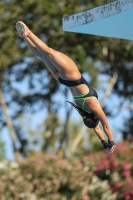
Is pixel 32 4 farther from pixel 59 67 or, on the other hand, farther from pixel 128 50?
pixel 59 67

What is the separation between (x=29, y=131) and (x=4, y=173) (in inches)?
565

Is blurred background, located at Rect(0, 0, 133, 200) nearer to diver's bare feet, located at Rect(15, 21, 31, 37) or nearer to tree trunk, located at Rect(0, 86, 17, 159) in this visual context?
tree trunk, located at Rect(0, 86, 17, 159)

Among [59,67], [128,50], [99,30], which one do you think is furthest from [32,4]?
[59,67]

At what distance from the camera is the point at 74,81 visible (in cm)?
686

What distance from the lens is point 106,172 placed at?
16.0 m

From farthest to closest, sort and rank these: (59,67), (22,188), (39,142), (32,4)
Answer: (39,142)
(32,4)
(22,188)
(59,67)

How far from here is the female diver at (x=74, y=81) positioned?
6.67 meters

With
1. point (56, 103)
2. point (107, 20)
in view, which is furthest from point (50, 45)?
point (107, 20)

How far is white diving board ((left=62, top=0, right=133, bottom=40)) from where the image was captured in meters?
7.50

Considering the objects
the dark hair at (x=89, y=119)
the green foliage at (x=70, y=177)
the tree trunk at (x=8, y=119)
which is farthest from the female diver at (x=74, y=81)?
the tree trunk at (x=8, y=119)

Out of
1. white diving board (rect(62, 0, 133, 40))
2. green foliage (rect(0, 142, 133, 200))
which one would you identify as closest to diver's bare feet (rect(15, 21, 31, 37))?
white diving board (rect(62, 0, 133, 40))

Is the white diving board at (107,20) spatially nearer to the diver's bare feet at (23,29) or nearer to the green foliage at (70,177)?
the diver's bare feet at (23,29)

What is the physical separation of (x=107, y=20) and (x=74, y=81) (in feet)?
4.28

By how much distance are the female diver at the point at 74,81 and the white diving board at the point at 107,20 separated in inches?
42.0
